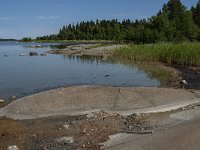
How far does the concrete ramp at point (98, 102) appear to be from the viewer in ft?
59.7

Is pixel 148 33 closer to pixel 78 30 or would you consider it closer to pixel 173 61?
pixel 173 61

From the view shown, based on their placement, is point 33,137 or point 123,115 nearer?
point 33,137

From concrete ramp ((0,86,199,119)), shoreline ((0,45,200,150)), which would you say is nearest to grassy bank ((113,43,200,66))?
shoreline ((0,45,200,150))

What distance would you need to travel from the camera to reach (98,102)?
64.2 feet

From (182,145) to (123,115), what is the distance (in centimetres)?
562

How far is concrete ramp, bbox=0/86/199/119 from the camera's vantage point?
18203 mm

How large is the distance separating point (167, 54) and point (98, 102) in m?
27.1

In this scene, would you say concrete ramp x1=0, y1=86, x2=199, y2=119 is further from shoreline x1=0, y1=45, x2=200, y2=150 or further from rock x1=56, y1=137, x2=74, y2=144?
rock x1=56, y1=137, x2=74, y2=144

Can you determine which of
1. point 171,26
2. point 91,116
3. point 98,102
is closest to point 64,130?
point 91,116

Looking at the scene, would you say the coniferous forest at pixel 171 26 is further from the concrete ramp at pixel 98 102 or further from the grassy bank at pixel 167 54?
the concrete ramp at pixel 98 102

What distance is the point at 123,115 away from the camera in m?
17.1

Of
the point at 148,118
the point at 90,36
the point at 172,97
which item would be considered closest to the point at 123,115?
the point at 148,118

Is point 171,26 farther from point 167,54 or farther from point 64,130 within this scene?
point 64,130

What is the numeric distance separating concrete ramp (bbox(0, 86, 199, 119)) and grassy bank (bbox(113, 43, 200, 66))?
17787 mm
